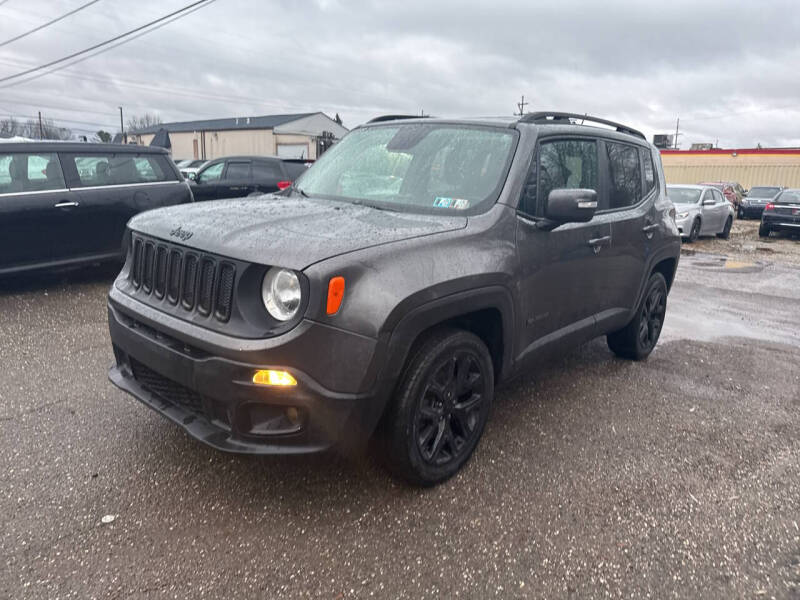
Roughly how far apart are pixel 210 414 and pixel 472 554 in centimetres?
128

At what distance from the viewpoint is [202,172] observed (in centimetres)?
1226

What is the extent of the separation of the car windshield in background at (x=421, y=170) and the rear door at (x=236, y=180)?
843 centimetres

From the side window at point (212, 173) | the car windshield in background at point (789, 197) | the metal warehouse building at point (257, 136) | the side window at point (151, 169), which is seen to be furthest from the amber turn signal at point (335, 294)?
the metal warehouse building at point (257, 136)

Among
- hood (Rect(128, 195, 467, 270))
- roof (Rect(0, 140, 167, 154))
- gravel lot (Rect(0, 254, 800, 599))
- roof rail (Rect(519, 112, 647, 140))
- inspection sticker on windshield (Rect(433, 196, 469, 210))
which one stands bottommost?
gravel lot (Rect(0, 254, 800, 599))

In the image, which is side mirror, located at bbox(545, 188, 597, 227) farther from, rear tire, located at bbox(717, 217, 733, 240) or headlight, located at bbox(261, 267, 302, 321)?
rear tire, located at bbox(717, 217, 733, 240)

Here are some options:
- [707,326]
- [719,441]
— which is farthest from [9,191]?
[707,326]

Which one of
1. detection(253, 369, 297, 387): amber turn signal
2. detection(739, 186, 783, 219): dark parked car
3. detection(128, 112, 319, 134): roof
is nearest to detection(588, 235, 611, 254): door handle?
detection(253, 369, 297, 387): amber turn signal

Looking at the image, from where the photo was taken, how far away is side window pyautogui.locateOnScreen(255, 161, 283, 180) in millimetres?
12336

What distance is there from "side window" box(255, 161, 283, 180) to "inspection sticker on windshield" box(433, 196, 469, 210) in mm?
9660

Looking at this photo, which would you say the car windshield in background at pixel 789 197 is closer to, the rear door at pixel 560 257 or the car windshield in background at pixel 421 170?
the rear door at pixel 560 257

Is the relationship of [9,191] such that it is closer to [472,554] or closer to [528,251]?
[528,251]

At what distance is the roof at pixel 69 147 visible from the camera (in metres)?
6.38

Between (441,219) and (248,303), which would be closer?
(248,303)

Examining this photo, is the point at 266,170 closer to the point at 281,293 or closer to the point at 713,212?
the point at 281,293
